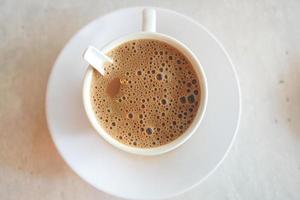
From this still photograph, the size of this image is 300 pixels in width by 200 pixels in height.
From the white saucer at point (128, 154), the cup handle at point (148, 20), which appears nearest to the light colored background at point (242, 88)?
the white saucer at point (128, 154)

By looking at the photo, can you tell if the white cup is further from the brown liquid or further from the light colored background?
the light colored background

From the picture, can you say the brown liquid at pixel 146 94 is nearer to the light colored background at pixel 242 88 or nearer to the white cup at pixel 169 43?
the white cup at pixel 169 43

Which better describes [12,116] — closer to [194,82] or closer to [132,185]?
[132,185]

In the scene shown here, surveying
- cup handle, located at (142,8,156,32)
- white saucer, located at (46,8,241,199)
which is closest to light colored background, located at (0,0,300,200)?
white saucer, located at (46,8,241,199)

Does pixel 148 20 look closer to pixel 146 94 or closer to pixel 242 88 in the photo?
pixel 146 94

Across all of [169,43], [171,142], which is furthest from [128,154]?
[169,43]

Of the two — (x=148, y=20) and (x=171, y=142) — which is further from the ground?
(x=148, y=20)

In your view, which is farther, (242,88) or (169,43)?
(242,88)
